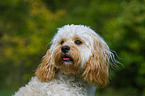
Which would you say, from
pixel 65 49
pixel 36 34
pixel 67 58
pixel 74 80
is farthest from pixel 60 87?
pixel 36 34

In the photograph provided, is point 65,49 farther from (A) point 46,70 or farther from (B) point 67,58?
(A) point 46,70

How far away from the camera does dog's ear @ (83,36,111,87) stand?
3.70 meters

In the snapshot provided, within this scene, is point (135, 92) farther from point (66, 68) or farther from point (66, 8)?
point (66, 68)

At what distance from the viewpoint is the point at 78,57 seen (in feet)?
12.0

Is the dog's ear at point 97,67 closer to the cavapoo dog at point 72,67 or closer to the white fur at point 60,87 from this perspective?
the cavapoo dog at point 72,67

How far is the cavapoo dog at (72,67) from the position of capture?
12.0 feet

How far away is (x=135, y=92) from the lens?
650 inches

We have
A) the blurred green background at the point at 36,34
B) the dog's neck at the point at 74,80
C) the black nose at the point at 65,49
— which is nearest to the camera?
the black nose at the point at 65,49

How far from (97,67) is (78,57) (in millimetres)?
348

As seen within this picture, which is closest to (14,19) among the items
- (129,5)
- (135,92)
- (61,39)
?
(129,5)

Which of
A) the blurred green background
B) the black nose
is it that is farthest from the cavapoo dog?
the blurred green background

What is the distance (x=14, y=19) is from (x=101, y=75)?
14558 mm

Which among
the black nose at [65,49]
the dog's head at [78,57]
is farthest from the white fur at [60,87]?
the black nose at [65,49]

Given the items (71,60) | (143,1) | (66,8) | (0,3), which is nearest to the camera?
(71,60)
